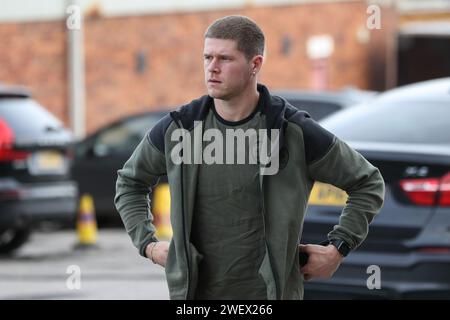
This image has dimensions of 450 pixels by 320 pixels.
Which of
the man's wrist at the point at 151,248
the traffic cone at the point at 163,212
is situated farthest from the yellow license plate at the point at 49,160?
the man's wrist at the point at 151,248

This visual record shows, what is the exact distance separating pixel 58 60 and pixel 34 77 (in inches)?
22.2

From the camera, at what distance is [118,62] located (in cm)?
2406

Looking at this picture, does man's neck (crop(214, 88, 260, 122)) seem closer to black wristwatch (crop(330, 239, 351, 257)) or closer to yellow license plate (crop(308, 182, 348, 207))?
black wristwatch (crop(330, 239, 351, 257))

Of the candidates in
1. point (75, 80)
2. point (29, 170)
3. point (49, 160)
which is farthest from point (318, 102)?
point (75, 80)

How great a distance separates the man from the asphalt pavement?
4984mm

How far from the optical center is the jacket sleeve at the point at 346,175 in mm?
3838

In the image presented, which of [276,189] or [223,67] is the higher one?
[223,67]

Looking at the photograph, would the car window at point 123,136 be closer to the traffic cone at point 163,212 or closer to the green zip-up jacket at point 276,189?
→ the traffic cone at point 163,212

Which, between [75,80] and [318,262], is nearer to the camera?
[318,262]

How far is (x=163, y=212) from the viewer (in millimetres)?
13727

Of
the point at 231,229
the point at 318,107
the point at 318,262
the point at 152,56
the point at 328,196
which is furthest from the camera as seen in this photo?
the point at 152,56

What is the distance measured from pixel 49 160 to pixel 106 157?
10.5 feet

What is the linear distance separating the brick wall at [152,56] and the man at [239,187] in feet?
60.4

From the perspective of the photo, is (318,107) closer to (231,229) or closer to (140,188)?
(140,188)
